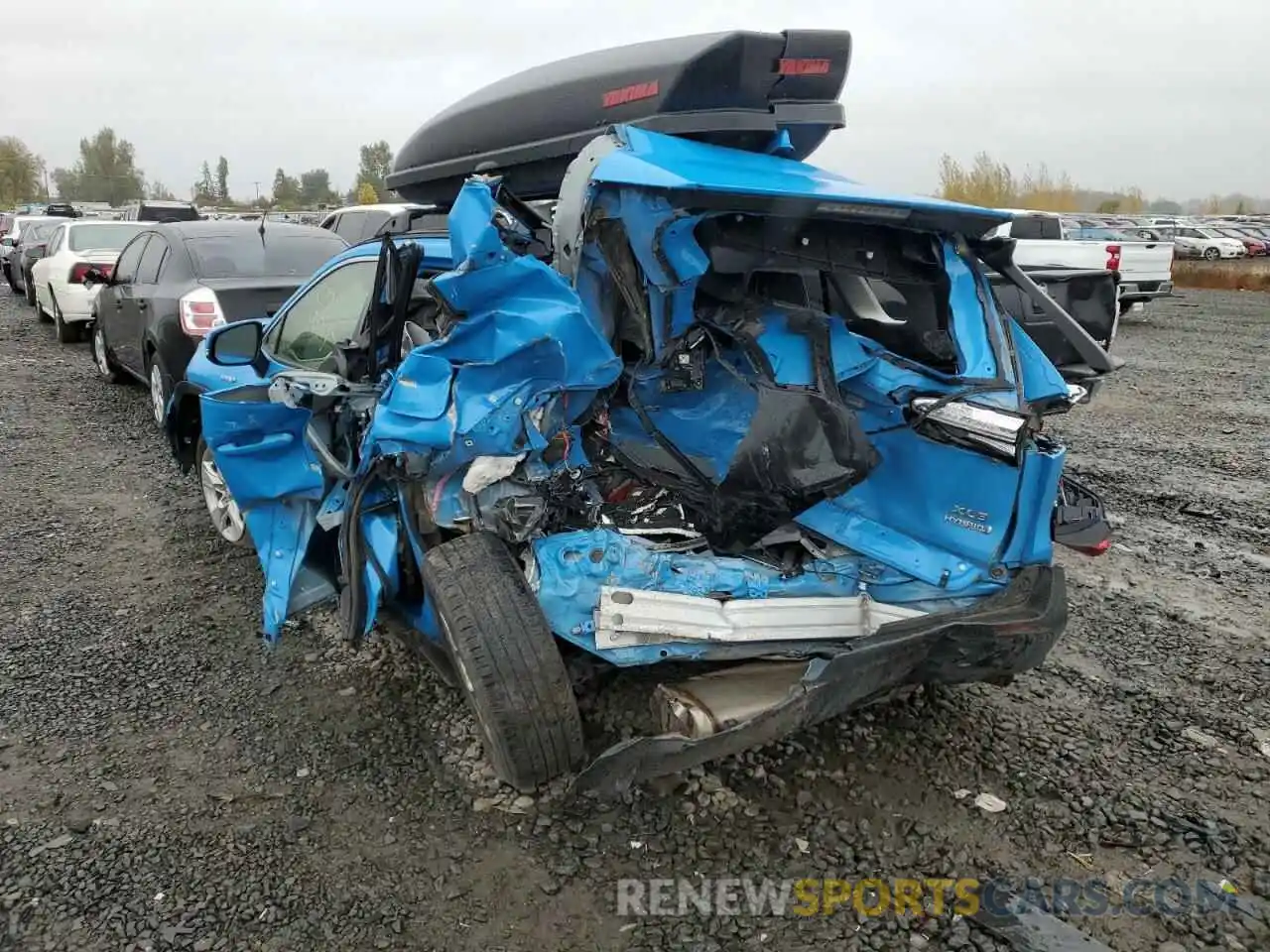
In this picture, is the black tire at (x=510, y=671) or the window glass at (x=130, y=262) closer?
the black tire at (x=510, y=671)

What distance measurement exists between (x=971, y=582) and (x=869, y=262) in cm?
103

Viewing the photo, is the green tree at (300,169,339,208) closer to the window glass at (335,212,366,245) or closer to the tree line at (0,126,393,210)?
the tree line at (0,126,393,210)

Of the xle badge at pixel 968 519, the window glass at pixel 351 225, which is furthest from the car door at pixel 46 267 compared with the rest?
the xle badge at pixel 968 519

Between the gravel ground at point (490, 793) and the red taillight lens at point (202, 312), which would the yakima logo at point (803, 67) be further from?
the red taillight lens at point (202, 312)

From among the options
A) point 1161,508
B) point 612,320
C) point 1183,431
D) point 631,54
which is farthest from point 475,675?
point 1183,431

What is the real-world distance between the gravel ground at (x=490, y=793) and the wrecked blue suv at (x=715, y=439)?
0.30 meters

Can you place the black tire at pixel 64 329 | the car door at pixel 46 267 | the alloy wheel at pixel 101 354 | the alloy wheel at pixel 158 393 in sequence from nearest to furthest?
the alloy wheel at pixel 158 393 < the alloy wheel at pixel 101 354 < the black tire at pixel 64 329 < the car door at pixel 46 267

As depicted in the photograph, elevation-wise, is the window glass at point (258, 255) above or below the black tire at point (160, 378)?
above

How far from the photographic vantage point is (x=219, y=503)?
15.7ft

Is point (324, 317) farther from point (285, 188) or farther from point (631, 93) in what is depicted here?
point (285, 188)

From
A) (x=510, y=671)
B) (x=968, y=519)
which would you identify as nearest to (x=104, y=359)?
(x=510, y=671)

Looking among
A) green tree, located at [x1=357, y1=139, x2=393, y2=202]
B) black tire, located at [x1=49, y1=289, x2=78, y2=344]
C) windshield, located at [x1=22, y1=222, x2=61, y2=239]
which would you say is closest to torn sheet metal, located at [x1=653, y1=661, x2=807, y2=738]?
black tire, located at [x1=49, y1=289, x2=78, y2=344]

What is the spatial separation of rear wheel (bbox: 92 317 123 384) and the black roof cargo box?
6.97 metres

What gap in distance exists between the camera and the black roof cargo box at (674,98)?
3.08 m
